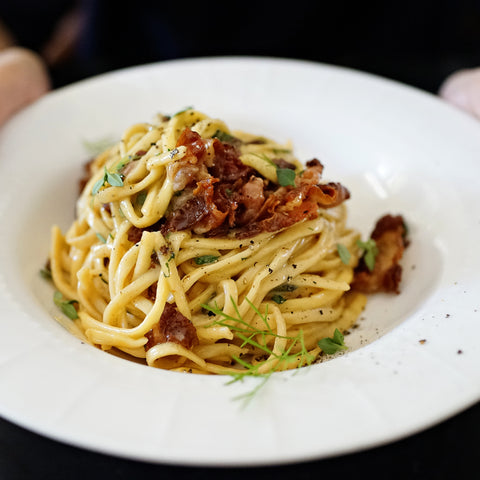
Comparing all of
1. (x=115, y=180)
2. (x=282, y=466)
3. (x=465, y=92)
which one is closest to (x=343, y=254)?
(x=115, y=180)

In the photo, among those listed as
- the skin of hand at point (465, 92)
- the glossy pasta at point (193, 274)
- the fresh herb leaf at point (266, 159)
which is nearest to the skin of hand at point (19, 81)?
the glossy pasta at point (193, 274)

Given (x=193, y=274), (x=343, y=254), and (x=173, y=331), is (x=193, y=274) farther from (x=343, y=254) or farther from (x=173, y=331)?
(x=343, y=254)

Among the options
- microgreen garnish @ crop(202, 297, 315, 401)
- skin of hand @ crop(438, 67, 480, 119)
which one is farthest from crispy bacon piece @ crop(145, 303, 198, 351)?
skin of hand @ crop(438, 67, 480, 119)

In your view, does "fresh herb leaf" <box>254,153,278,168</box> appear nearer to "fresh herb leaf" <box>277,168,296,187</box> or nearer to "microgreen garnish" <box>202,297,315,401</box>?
"fresh herb leaf" <box>277,168,296,187</box>

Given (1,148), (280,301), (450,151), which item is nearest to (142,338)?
(280,301)

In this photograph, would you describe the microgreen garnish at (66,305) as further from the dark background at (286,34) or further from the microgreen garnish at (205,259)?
the dark background at (286,34)

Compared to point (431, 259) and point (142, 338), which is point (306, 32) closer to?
point (431, 259)

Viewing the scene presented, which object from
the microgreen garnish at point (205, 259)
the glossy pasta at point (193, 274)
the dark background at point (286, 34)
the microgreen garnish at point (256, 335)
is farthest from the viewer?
the dark background at point (286, 34)
